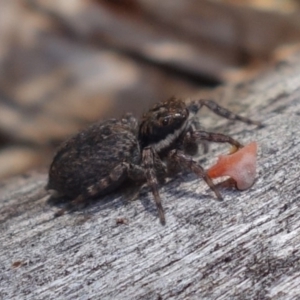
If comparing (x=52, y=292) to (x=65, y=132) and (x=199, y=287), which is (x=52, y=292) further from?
(x=65, y=132)

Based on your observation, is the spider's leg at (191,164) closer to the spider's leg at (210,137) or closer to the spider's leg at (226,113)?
the spider's leg at (210,137)

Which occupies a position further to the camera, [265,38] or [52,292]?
[265,38]

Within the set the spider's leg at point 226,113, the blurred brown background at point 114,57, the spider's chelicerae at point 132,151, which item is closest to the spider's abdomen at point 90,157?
the spider's chelicerae at point 132,151

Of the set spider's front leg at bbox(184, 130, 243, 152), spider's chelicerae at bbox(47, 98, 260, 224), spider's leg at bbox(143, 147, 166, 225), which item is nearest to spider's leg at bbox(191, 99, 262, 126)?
spider's chelicerae at bbox(47, 98, 260, 224)

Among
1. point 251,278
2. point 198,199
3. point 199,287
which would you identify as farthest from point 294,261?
point 198,199

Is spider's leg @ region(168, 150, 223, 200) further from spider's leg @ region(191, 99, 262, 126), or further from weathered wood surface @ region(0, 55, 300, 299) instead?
spider's leg @ region(191, 99, 262, 126)

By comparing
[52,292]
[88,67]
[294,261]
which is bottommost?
[294,261]

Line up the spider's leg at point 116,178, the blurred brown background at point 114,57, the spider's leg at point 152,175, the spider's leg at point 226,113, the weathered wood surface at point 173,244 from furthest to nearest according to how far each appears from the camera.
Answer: the blurred brown background at point 114,57, the spider's leg at point 226,113, the spider's leg at point 116,178, the spider's leg at point 152,175, the weathered wood surface at point 173,244
